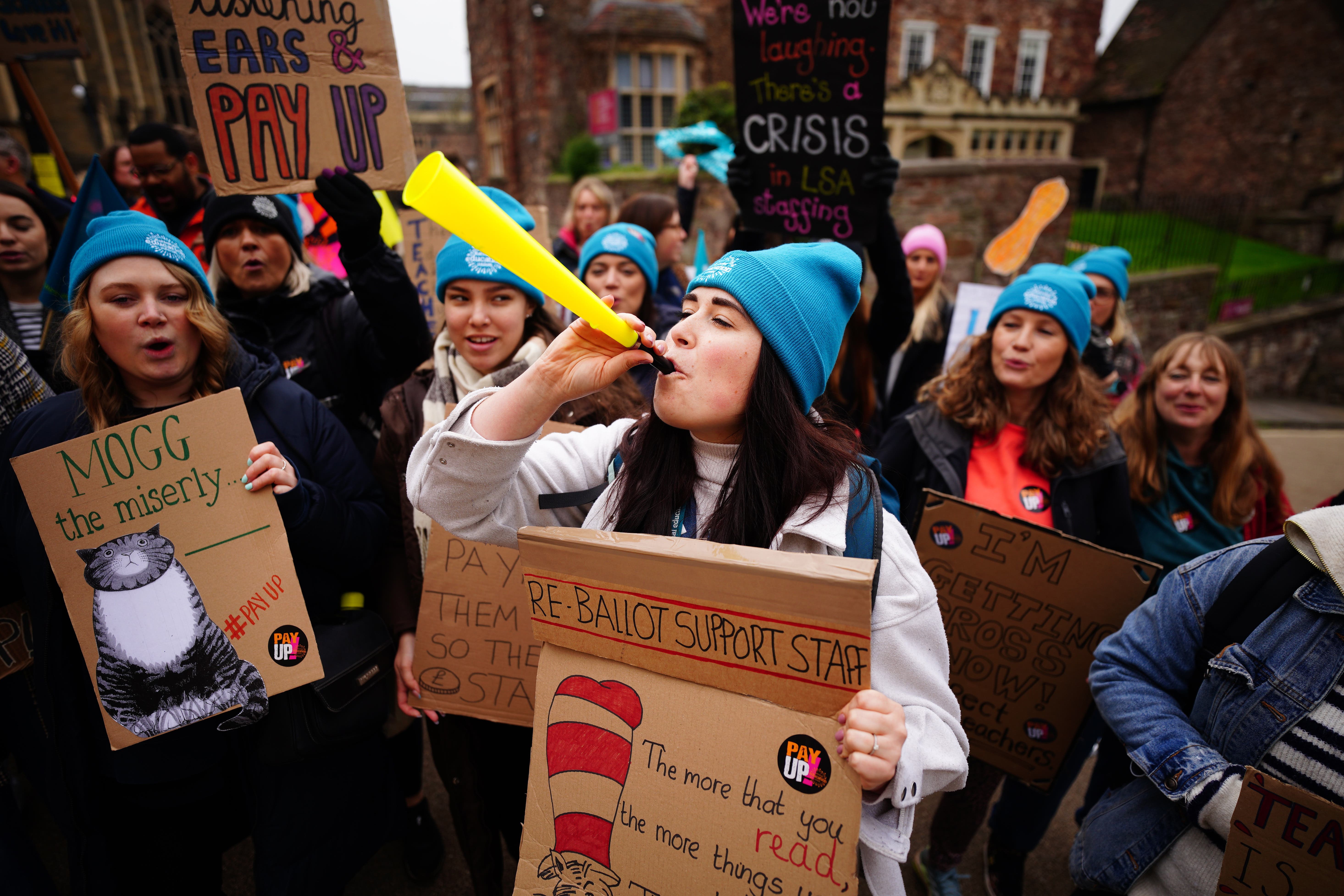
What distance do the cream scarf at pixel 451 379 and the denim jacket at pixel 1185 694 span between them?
179 centimetres

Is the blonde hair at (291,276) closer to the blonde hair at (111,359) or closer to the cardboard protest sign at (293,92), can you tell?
the cardboard protest sign at (293,92)

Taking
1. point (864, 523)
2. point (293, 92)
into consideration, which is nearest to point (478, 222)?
point (864, 523)

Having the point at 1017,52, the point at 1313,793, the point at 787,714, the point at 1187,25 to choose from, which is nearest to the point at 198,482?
the point at 787,714

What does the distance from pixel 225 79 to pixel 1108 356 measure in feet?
13.8

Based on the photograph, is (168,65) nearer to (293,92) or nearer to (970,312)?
(293,92)

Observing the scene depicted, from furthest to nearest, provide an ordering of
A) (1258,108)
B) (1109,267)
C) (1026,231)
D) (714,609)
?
(1258,108) → (1026,231) → (1109,267) → (714,609)

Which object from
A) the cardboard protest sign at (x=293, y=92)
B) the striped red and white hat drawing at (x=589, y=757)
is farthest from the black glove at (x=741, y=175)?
the striped red and white hat drawing at (x=589, y=757)

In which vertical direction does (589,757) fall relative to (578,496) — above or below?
below

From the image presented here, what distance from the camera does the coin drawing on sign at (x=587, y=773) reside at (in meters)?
1.16

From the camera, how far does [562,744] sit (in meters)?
1.20

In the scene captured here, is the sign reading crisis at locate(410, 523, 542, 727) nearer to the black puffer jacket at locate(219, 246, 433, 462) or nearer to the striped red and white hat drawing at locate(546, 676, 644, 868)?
the striped red and white hat drawing at locate(546, 676, 644, 868)

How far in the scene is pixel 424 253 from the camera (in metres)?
3.62

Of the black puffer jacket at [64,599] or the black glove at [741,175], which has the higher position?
the black glove at [741,175]

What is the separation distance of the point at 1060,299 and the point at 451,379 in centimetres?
215
